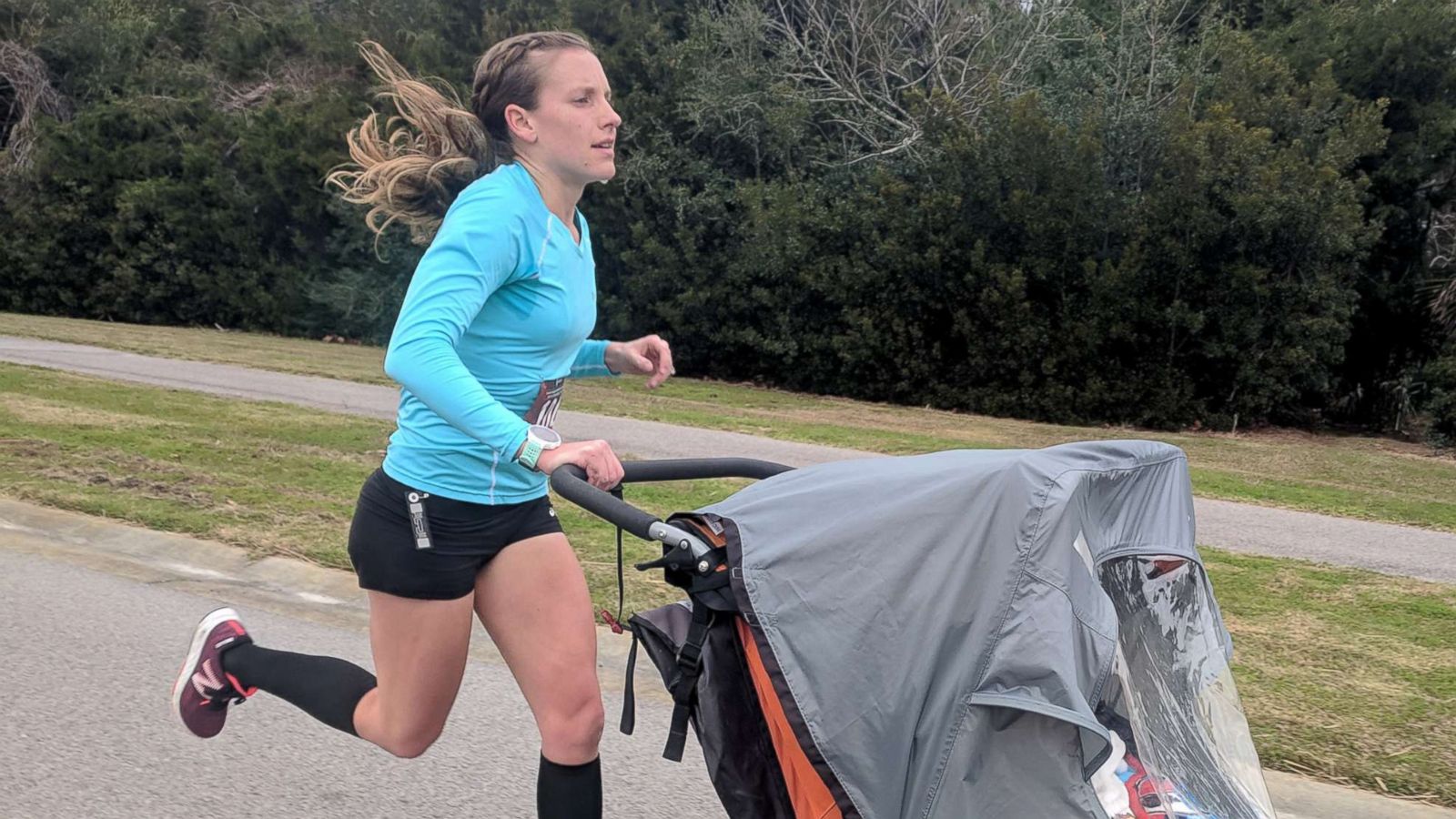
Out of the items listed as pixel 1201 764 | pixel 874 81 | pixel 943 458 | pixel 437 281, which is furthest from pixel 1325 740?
pixel 874 81

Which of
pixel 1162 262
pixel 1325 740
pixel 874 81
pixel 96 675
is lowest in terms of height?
pixel 96 675

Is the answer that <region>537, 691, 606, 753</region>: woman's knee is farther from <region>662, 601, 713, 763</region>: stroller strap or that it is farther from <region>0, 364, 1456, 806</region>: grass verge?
<region>0, 364, 1456, 806</region>: grass verge

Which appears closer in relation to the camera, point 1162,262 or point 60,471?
point 60,471

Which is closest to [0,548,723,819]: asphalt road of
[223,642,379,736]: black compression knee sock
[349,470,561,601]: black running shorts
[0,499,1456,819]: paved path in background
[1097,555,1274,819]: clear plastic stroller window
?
[0,499,1456,819]: paved path in background

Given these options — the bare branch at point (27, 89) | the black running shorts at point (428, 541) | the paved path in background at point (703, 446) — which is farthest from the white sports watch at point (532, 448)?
the bare branch at point (27, 89)

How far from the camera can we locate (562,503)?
27.4 ft

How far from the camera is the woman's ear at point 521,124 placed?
303cm

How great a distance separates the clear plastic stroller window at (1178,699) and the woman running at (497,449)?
42.7 inches

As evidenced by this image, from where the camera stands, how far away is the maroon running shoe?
3.73 metres

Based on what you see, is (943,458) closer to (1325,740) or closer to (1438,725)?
(1325,740)

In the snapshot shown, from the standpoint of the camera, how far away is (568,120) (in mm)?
3010

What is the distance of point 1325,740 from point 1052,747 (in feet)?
8.84

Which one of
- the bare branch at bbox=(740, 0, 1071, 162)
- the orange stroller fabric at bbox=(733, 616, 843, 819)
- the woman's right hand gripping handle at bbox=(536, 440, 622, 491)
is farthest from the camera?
the bare branch at bbox=(740, 0, 1071, 162)

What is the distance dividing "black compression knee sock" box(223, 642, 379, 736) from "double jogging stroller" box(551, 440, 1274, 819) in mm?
1009
